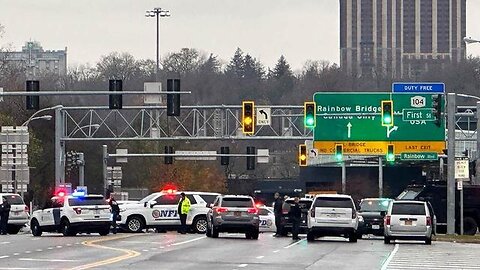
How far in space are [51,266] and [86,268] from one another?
1.36m

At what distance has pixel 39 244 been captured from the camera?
40.7 m

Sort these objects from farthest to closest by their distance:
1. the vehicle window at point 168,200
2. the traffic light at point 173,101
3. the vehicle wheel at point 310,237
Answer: the vehicle window at point 168,200 < the traffic light at point 173,101 < the vehicle wheel at point 310,237

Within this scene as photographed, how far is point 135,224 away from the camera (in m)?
55.1

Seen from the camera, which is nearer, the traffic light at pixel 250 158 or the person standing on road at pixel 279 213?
the person standing on road at pixel 279 213

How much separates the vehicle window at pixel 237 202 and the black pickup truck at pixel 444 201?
1199 cm

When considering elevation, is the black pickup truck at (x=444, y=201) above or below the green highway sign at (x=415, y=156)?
below

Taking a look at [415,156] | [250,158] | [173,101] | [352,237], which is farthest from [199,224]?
[250,158]

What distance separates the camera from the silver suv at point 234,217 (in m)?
47.8

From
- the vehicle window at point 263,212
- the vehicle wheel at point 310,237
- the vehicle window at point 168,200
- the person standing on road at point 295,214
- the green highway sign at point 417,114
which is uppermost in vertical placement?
the green highway sign at point 417,114

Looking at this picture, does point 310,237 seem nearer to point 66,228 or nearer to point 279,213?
point 279,213

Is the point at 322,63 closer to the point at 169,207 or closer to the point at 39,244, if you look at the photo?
the point at 169,207

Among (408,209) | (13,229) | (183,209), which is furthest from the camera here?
(13,229)

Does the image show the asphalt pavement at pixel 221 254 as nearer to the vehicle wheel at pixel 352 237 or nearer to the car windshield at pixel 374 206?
the vehicle wheel at pixel 352 237

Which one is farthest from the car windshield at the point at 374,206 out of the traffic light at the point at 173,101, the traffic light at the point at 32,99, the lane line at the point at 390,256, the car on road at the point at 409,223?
the traffic light at the point at 32,99
